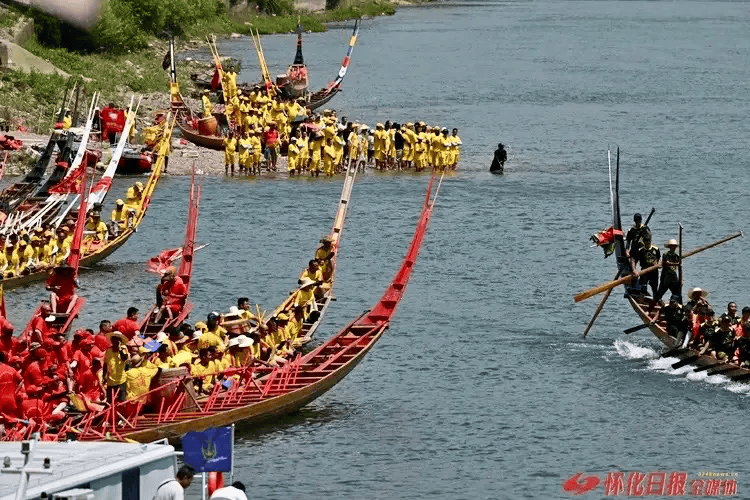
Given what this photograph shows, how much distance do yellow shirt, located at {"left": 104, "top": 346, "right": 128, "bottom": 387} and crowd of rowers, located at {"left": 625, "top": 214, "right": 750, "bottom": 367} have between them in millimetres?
13616

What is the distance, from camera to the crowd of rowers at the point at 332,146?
227 feet

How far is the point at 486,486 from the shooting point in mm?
32125

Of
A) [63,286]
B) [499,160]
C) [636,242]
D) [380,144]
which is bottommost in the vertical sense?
[63,286]

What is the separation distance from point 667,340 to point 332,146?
103 ft

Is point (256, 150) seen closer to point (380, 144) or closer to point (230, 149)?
point (230, 149)

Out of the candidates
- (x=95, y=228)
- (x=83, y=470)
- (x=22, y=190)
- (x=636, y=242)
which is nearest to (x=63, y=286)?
(x=95, y=228)

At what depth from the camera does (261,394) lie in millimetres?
33812

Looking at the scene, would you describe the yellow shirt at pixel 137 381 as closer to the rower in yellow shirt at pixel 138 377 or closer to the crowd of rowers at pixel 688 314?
the rower in yellow shirt at pixel 138 377

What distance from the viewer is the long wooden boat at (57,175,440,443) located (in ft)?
101

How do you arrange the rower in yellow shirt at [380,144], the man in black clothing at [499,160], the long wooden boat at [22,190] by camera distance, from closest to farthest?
the long wooden boat at [22,190], the rower in yellow shirt at [380,144], the man in black clothing at [499,160]

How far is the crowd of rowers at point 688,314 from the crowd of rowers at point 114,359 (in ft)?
29.6

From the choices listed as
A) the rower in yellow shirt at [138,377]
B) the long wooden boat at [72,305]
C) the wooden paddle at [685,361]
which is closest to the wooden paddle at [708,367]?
the wooden paddle at [685,361]

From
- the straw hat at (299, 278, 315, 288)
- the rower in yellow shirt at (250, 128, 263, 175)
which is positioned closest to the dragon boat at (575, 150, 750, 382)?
the straw hat at (299, 278, 315, 288)

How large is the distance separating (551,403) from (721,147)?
47.2m
